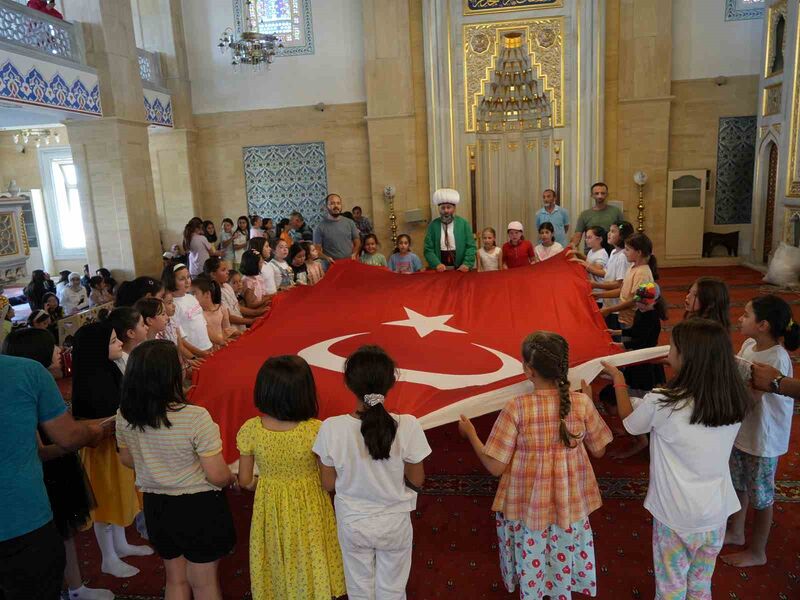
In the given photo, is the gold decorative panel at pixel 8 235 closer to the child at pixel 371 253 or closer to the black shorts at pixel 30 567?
the child at pixel 371 253

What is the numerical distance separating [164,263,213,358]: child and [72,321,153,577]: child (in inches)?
40.4

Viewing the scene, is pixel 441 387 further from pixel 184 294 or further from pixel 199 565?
pixel 184 294

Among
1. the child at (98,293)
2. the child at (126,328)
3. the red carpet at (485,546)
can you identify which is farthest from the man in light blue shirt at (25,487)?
the child at (98,293)

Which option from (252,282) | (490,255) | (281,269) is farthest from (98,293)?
(490,255)

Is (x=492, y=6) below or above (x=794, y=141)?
above

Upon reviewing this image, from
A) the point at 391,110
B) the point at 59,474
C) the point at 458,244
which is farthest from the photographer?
the point at 391,110

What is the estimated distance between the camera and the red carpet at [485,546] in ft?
8.22

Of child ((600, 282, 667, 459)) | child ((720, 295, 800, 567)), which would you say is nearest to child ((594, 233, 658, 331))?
child ((600, 282, 667, 459))

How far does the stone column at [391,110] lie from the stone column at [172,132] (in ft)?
10.2

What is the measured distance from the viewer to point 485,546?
2.84m

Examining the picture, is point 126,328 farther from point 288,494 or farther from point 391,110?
point 391,110

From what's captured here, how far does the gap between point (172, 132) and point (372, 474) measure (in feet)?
31.8

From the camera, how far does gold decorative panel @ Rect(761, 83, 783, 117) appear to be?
8.80 metres

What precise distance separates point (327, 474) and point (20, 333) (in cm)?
120
